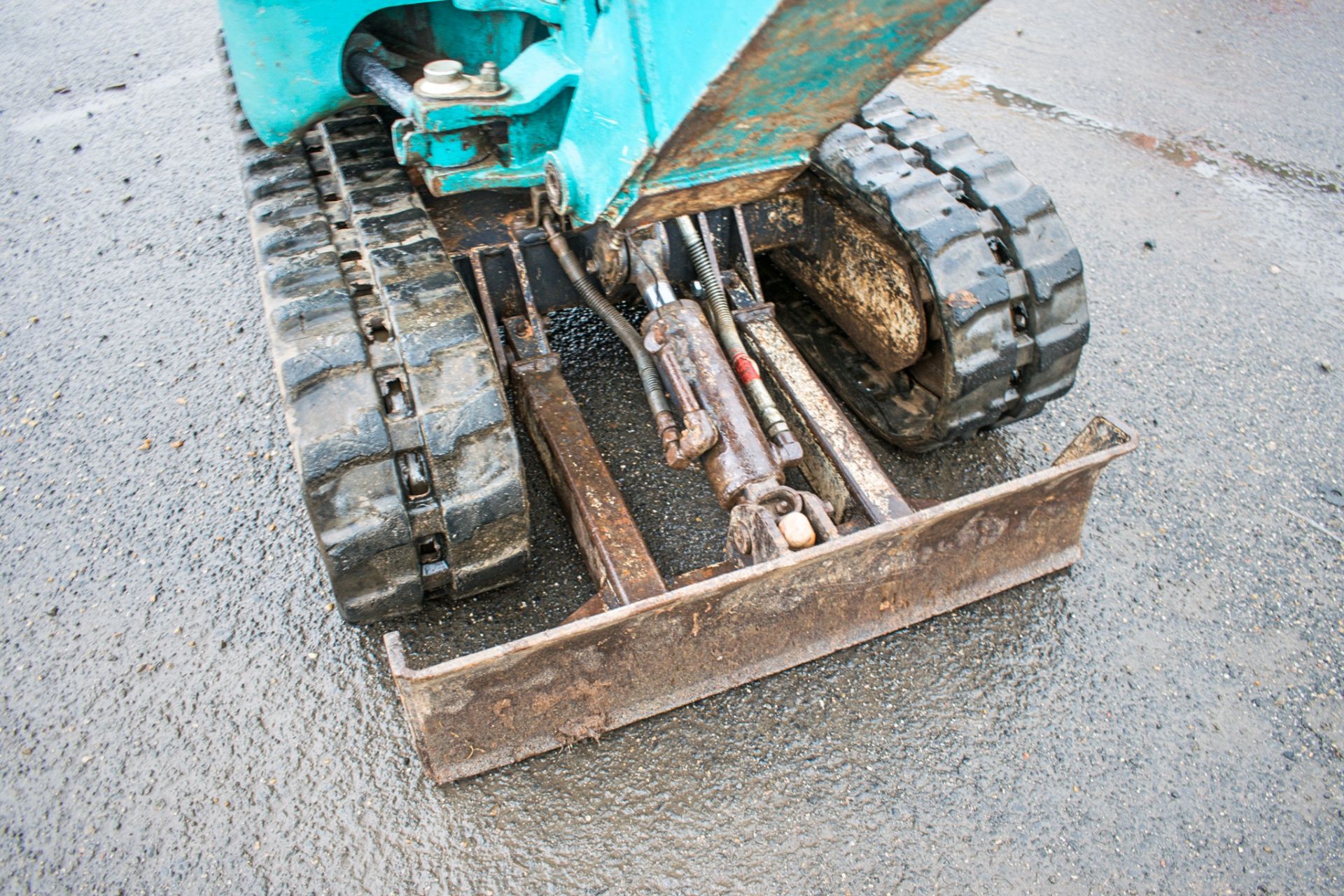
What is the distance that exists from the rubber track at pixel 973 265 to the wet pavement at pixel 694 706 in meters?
0.45

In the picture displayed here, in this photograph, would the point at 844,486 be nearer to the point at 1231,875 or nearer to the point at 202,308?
the point at 1231,875

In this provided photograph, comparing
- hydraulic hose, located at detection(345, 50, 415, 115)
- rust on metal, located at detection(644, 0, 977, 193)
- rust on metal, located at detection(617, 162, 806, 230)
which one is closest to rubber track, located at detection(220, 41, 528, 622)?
hydraulic hose, located at detection(345, 50, 415, 115)

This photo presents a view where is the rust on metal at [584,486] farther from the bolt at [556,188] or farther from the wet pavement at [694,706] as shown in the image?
the bolt at [556,188]

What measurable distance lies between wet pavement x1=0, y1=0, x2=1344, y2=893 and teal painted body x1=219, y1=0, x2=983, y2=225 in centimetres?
118

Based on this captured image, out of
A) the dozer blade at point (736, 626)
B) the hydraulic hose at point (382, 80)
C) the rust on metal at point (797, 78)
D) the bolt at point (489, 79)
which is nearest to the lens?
the rust on metal at point (797, 78)

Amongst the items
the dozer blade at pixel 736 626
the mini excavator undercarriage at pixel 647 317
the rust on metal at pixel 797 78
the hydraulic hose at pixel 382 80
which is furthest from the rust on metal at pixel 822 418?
the hydraulic hose at pixel 382 80

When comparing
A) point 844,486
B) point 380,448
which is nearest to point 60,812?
point 380,448

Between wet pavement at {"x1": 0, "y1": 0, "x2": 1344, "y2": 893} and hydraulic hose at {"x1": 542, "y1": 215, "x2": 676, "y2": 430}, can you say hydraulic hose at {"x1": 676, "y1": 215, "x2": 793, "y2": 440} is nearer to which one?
hydraulic hose at {"x1": 542, "y1": 215, "x2": 676, "y2": 430}

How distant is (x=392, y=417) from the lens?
2.33m

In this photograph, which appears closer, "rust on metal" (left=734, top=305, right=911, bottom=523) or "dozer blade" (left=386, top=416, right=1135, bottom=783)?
"dozer blade" (left=386, top=416, right=1135, bottom=783)

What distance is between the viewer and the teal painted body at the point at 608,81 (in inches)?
69.2

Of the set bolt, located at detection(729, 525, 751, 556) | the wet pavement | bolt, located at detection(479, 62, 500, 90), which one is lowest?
the wet pavement

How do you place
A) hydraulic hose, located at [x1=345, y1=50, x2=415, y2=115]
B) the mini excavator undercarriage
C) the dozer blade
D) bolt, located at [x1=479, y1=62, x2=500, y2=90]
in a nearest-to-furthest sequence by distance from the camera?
the mini excavator undercarriage, the dozer blade, bolt, located at [x1=479, y1=62, x2=500, y2=90], hydraulic hose, located at [x1=345, y1=50, x2=415, y2=115]

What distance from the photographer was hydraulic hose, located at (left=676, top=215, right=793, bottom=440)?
272 cm
